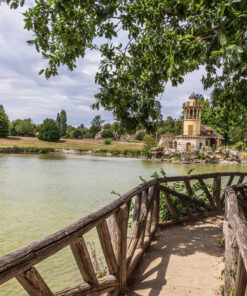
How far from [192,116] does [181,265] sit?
51.4 m

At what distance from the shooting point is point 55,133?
7744 centimetres

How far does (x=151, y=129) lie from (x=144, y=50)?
1952mm

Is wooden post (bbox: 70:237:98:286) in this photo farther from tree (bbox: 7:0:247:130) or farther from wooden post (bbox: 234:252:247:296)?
tree (bbox: 7:0:247:130)

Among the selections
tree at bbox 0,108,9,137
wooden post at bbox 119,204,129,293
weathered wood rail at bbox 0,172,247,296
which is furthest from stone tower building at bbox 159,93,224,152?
wooden post at bbox 119,204,129,293

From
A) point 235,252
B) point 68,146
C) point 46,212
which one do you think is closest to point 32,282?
point 235,252

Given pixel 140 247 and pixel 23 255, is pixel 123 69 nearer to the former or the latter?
pixel 140 247

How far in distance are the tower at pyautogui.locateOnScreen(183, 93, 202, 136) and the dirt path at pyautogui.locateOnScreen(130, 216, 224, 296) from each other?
48.4m

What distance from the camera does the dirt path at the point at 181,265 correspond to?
3.47 metres

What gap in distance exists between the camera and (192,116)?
52969mm

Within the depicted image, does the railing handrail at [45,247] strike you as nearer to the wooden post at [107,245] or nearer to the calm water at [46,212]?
the wooden post at [107,245]

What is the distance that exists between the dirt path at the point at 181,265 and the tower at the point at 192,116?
4842 centimetres

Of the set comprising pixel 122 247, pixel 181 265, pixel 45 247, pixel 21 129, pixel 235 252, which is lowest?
pixel 181 265

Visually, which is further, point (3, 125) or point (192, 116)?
point (3, 125)

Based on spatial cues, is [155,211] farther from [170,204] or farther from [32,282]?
[32,282]
